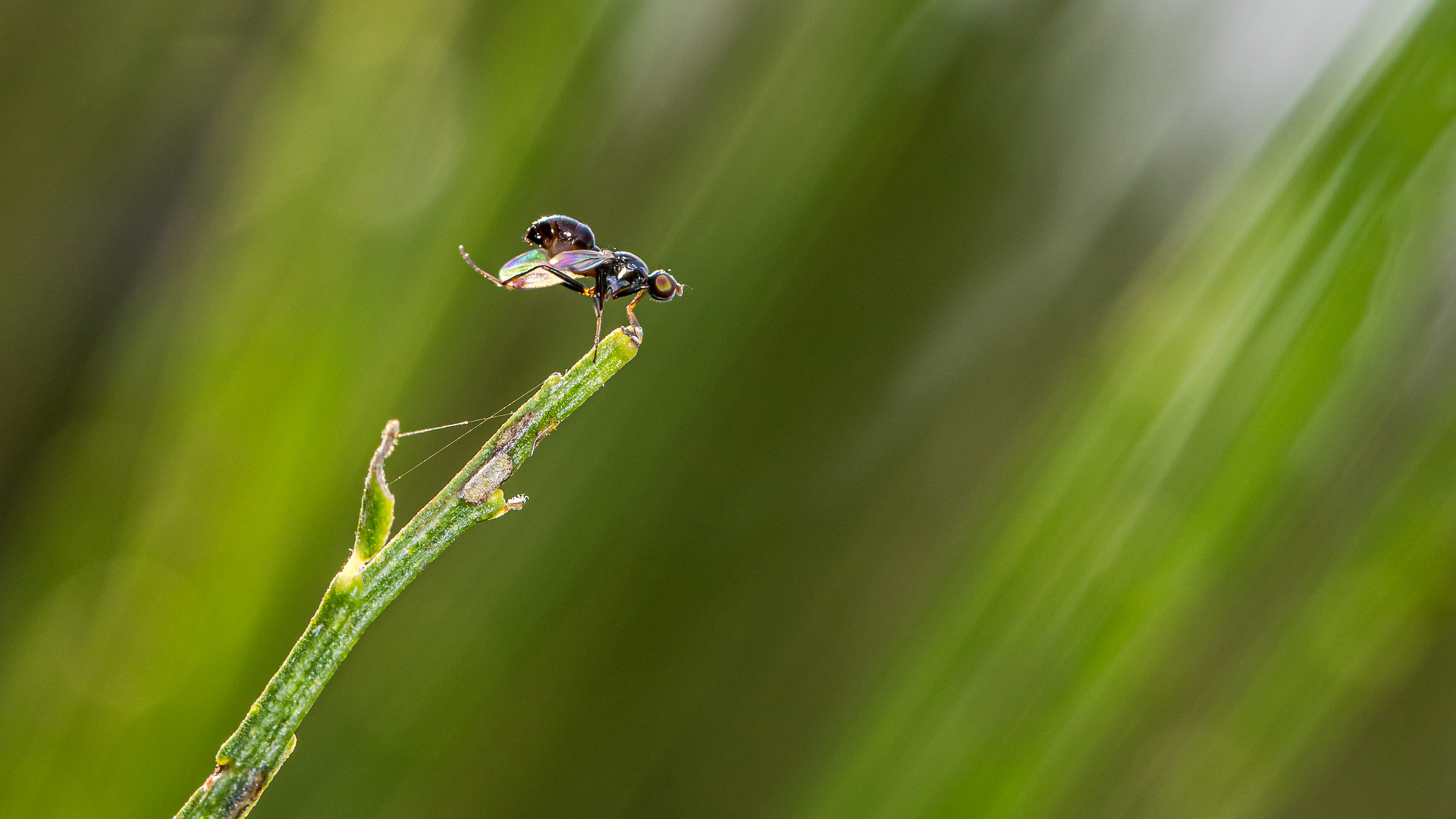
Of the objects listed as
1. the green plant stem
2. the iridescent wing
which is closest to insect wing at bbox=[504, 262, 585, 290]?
the iridescent wing

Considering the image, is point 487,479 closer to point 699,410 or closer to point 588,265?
point 588,265

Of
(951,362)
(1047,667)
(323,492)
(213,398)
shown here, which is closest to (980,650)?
(1047,667)

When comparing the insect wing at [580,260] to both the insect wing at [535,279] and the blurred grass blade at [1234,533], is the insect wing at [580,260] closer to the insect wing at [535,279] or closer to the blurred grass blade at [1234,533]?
the insect wing at [535,279]

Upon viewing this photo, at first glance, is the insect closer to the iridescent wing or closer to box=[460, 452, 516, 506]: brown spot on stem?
the iridescent wing

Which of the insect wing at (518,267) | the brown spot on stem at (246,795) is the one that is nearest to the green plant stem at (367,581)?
the brown spot on stem at (246,795)

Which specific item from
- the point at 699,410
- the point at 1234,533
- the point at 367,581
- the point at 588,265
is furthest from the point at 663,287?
the point at 1234,533
